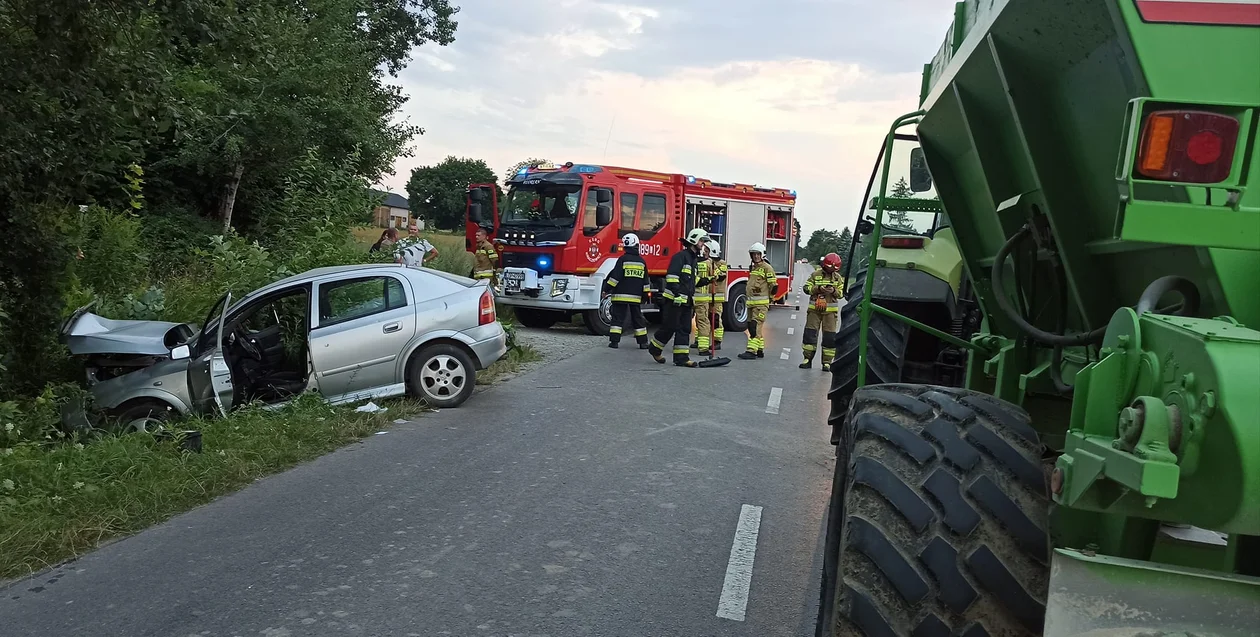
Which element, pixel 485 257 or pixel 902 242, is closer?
pixel 902 242

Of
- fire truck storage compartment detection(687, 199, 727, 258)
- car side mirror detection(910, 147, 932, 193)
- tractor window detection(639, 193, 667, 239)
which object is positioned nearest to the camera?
car side mirror detection(910, 147, 932, 193)

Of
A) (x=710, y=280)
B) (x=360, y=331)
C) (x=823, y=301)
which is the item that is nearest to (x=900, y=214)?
(x=360, y=331)

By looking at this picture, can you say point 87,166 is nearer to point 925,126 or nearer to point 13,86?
point 13,86

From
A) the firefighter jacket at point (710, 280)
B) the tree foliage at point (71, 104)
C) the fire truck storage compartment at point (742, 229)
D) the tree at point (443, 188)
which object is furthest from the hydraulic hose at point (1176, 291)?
the tree at point (443, 188)

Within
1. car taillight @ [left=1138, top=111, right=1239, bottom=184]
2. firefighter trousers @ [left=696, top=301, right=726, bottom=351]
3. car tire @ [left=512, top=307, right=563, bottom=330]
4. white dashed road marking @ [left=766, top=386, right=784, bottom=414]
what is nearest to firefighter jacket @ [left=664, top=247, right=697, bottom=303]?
firefighter trousers @ [left=696, top=301, right=726, bottom=351]

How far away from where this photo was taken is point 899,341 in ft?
20.0

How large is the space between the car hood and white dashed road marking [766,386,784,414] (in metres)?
5.80

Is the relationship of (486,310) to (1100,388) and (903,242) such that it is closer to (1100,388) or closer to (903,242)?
(903,242)

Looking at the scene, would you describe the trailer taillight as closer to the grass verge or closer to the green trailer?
the green trailer

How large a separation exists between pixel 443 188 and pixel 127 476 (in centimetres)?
7438

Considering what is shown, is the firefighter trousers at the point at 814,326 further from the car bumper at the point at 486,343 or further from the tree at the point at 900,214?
the tree at the point at 900,214

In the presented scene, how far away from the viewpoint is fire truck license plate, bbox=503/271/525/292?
663 inches

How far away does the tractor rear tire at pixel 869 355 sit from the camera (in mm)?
5965

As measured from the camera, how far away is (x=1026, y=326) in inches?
119
